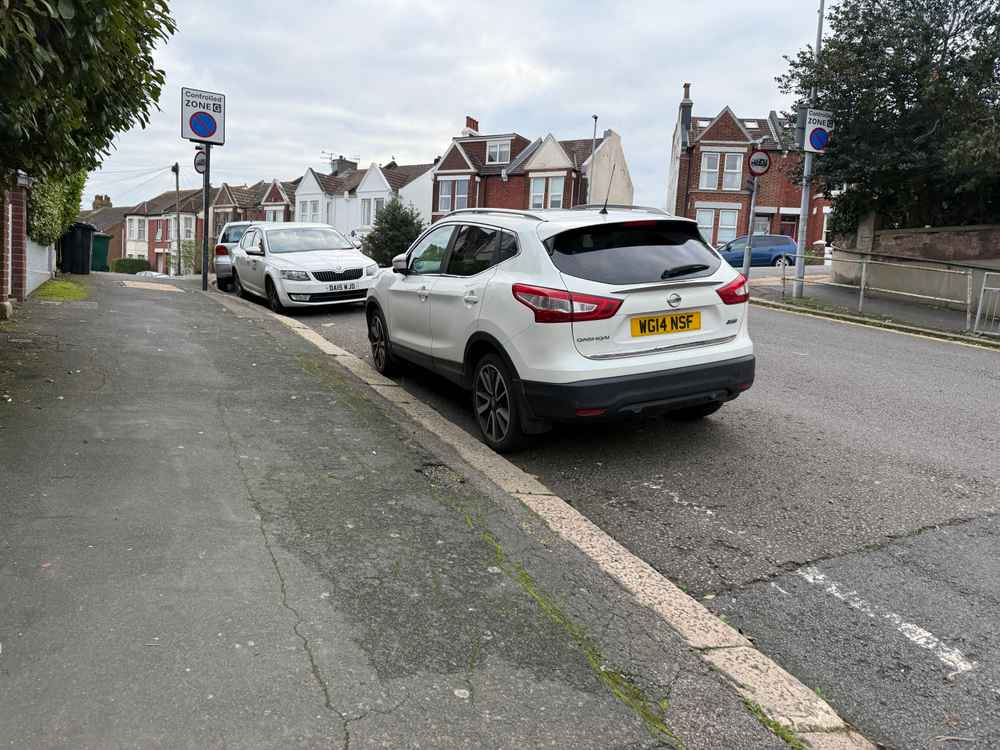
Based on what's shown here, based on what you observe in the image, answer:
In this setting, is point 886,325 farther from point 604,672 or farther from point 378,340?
point 604,672

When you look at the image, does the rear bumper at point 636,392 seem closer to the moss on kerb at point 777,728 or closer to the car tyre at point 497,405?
the car tyre at point 497,405

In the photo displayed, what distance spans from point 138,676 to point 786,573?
2864 millimetres

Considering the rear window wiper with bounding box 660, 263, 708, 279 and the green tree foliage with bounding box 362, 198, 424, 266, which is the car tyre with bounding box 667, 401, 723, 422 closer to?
the rear window wiper with bounding box 660, 263, 708, 279

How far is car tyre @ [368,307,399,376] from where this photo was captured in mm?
8000

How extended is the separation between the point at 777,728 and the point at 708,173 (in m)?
50.5

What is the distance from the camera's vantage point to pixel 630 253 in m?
5.47

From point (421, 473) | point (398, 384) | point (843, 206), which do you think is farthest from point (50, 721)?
point (843, 206)

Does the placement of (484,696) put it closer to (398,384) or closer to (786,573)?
(786,573)

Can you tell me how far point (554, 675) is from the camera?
292 cm

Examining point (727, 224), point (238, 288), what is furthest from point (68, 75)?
point (727, 224)

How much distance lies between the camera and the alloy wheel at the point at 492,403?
18.6 ft

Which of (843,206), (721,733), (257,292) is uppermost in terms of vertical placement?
Result: (843,206)

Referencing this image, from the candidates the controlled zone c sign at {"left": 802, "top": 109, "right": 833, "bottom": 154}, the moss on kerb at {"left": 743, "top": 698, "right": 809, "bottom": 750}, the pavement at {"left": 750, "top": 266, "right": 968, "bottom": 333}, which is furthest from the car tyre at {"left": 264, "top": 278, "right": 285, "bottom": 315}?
the moss on kerb at {"left": 743, "top": 698, "right": 809, "bottom": 750}

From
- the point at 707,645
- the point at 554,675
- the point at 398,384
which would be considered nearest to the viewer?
the point at 554,675
